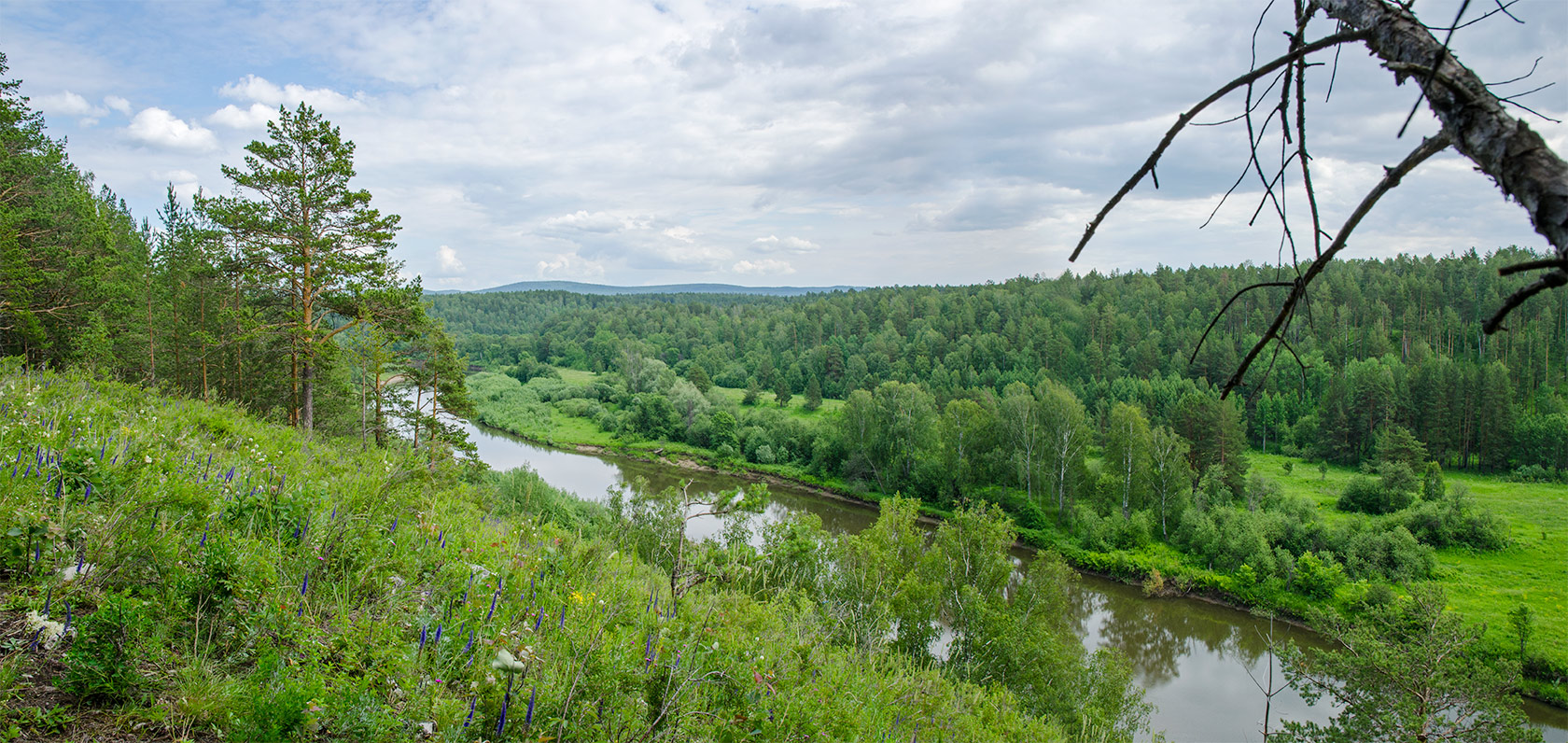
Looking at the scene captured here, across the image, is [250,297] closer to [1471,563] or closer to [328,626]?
[328,626]

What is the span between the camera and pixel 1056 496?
35.1 metres

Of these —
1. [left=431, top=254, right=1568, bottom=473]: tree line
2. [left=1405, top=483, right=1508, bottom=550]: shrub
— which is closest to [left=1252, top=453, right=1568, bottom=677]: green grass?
[left=1405, top=483, right=1508, bottom=550]: shrub

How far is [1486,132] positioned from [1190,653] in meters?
25.8

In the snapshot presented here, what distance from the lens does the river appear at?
1767 cm

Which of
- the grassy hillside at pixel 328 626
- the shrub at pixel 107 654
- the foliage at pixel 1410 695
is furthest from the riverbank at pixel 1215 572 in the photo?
the shrub at pixel 107 654

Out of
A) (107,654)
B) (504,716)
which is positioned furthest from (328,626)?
(504,716)

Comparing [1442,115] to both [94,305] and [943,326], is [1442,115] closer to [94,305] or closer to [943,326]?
[94,305]

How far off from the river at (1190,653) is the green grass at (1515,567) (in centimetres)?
339

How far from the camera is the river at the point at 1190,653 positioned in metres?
17.7

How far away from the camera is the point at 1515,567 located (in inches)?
1046

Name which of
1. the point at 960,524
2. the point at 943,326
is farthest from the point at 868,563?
the point at 943,326

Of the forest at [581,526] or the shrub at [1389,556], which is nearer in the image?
the forest at [581,526]

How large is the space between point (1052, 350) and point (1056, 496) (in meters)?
35.4

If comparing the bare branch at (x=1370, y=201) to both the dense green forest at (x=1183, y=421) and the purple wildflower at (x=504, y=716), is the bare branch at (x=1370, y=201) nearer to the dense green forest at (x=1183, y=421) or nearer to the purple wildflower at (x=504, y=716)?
the dense green forest at (x=1183, y=421)
